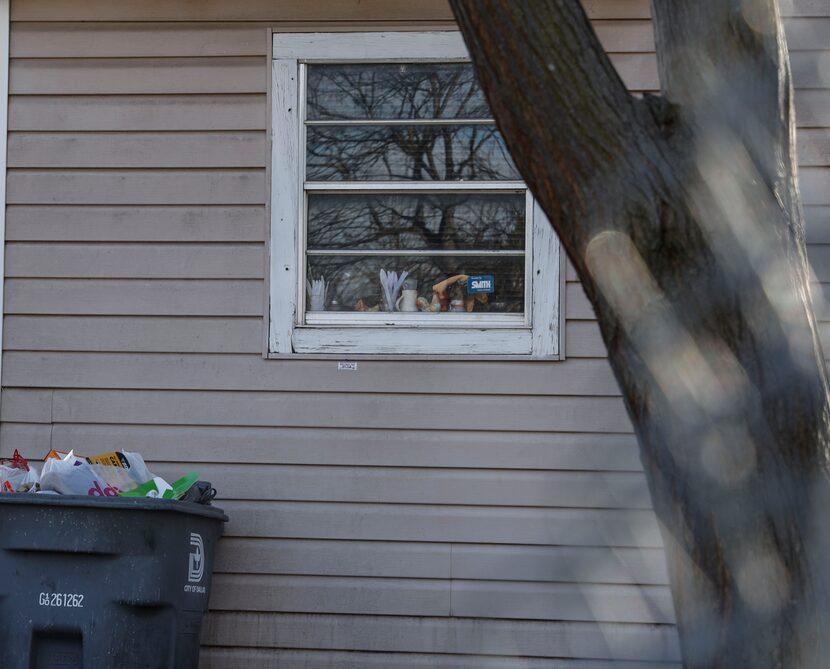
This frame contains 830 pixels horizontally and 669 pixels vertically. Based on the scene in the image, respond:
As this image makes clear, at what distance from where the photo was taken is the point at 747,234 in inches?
101

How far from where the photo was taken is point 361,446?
481cm

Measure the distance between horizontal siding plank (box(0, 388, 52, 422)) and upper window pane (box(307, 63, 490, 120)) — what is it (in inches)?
68.2

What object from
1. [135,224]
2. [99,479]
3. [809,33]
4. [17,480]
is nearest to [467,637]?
[99,479]

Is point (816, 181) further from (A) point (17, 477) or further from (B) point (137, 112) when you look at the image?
(A) point (17, 477)

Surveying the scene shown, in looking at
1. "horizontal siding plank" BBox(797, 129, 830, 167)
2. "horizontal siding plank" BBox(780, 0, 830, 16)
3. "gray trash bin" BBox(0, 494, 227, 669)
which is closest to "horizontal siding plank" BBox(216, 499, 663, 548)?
"gray trash bin" BBox(0, 494, 227, 669)

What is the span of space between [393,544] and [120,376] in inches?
55.8

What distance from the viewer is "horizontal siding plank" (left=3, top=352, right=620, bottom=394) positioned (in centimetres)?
478

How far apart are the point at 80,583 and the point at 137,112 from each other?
6.99 ft

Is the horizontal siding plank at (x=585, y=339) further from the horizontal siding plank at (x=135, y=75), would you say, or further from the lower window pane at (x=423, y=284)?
the horizontal siding plank at (x=135, y=75)

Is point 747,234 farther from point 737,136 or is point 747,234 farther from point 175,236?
point 175,236

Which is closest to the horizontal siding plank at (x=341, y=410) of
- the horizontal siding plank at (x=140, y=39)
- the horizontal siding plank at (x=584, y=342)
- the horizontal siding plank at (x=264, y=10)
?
the horizontal siding plank at (x=584, y=342)

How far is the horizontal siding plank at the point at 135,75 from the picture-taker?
4.97 m

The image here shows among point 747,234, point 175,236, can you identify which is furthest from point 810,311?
point 175,236

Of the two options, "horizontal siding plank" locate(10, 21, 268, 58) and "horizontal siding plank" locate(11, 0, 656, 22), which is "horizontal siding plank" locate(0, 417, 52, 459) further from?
"horizontal siding plank" locate(11, 0, 656, 22)
